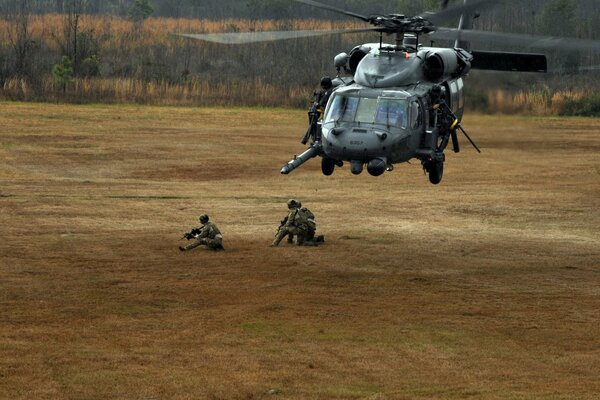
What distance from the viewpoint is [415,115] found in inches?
984

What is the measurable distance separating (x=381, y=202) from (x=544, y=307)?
14.0m

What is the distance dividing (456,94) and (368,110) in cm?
316

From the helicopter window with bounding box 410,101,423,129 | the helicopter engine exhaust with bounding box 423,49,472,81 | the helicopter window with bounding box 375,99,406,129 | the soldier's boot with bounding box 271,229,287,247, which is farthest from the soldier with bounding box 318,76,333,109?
the soldier's boot with bounding box 271,229,287,247

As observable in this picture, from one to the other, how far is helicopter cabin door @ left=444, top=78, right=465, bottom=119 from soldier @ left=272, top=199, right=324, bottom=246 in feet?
12.5

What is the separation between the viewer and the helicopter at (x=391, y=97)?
24172 mm

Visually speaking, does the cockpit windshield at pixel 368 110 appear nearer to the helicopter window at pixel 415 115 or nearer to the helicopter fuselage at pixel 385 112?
the helicopter fuselage at pixel 385 112

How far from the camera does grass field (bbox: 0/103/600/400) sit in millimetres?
18016

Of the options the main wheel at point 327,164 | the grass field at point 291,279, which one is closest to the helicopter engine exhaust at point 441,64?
the main wheel at point 327,164

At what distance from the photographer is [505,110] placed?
3409 centimetres

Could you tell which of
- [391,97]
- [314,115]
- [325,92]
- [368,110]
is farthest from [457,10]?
[314,115]

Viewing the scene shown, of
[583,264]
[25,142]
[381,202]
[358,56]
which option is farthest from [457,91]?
[25,142]

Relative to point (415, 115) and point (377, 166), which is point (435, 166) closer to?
point (415, 115)

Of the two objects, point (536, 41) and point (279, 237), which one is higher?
point (536, 41)

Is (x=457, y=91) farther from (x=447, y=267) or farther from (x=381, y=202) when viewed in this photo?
(x=381, y=202)
